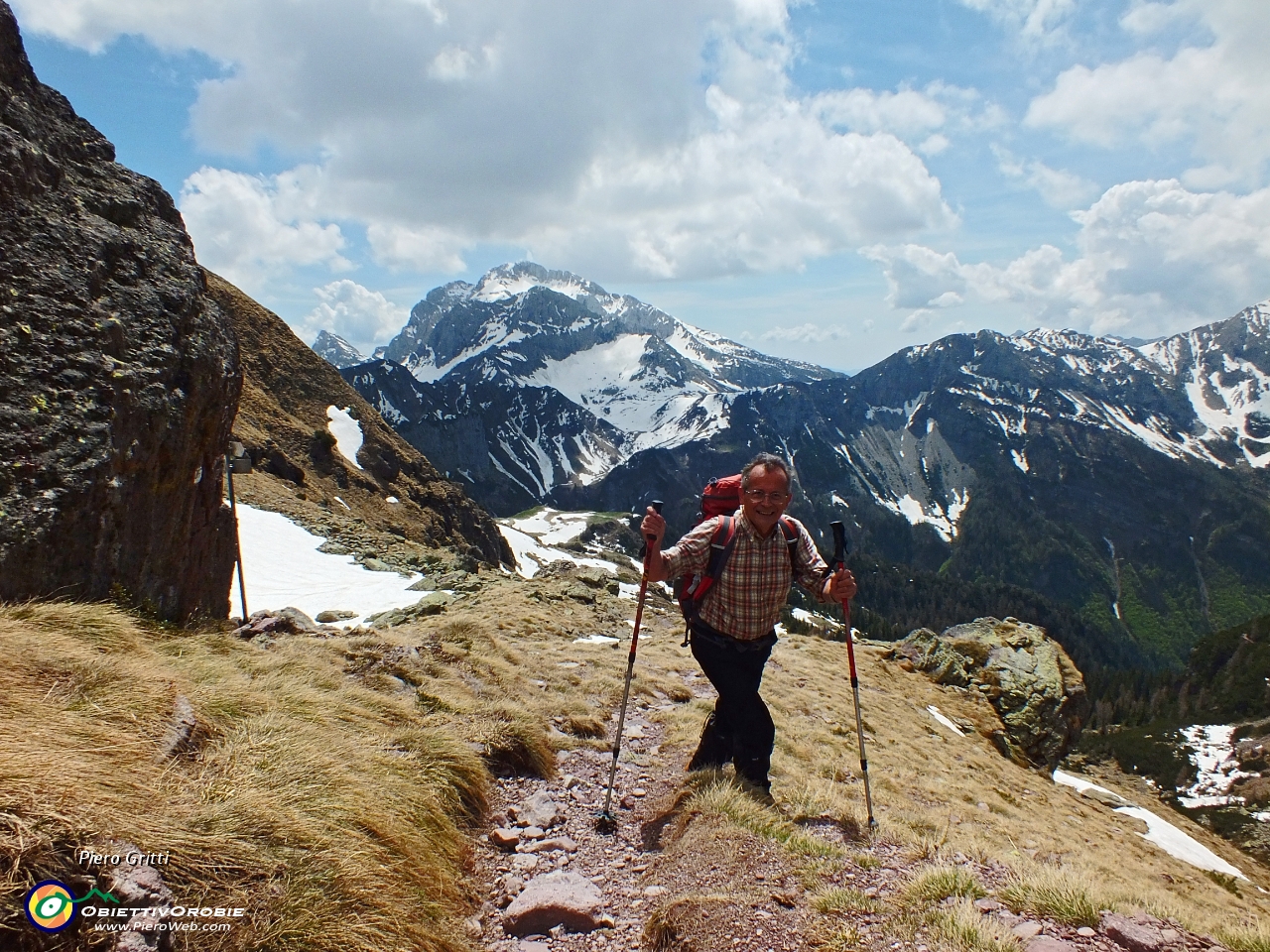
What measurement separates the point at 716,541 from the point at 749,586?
60cm

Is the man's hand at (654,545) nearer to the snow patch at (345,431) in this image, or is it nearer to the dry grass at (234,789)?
the dry grass at (234,789)

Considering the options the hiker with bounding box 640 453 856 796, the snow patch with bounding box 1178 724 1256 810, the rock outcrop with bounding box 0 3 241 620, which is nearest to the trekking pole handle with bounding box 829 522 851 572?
the hiker with bounding box 640 453 856 796

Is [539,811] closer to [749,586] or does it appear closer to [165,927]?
[749,586]

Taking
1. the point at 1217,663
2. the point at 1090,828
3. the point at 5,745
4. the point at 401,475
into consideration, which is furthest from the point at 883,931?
the point at 1217,663

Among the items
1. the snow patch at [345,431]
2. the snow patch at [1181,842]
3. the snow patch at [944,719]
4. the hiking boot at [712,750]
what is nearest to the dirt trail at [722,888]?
the hiking boot at [712,750]

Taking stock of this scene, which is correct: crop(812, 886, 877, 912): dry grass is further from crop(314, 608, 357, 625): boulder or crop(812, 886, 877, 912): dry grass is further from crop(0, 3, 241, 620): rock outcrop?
crop(314, 608, 357, 625): boulder

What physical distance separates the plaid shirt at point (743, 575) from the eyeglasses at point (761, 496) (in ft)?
0.88

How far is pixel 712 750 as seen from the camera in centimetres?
766

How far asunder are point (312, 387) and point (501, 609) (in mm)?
54990

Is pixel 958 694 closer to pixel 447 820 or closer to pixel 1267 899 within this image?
pixel 1267 899

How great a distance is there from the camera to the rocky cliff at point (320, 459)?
41250 mm

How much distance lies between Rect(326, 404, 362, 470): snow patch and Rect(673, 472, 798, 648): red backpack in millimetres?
51836

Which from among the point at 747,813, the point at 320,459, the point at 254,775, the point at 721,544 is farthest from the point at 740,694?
the point at 320,459

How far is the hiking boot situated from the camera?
7625mm
